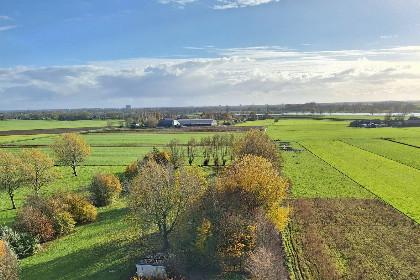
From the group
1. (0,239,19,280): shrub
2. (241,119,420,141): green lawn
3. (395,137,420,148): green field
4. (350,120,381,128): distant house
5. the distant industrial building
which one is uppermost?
the distant industrial building

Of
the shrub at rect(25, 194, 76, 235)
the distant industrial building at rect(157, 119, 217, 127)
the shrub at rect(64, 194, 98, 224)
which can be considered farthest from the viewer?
the distant industrial building at rect(157, 119, 217, 127)

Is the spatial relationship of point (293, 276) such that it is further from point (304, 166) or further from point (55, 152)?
point (55, 152)

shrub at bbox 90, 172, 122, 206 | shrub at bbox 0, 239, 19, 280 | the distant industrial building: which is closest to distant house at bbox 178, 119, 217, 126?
the distant industrial building

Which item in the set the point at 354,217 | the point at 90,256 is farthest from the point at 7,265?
the point at 354,217

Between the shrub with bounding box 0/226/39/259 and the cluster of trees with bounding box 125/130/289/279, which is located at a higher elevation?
the cluster of trees with bounding box 125/130/289/279

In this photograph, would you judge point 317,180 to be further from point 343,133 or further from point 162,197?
point 343,133

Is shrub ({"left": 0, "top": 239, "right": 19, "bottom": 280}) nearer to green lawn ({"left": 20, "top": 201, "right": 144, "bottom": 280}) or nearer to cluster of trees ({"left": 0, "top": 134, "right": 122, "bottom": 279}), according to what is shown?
cluster of trees ({"left": 0, "top": 134, "right": 122, "bottom": 279})
